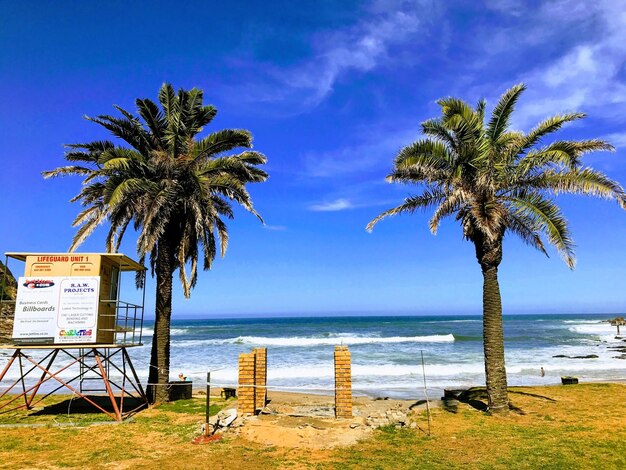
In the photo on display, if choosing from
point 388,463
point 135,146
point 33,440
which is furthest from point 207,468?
point 135,146

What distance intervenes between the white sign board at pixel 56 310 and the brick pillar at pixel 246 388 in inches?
174

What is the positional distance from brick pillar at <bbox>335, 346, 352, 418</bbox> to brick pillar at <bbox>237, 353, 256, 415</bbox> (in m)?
2.34

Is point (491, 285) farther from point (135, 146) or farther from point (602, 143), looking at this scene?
point (135, 146)

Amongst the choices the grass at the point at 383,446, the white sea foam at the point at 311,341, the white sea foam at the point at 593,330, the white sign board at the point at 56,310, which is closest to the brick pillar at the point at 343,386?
the grass at the point at 383,446

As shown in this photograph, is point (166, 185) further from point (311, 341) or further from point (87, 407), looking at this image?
point (311, 341)

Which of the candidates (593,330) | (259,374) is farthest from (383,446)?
(593,330)

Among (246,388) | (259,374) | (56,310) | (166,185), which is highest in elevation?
(166,185)

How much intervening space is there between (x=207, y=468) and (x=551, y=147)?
38.5ft

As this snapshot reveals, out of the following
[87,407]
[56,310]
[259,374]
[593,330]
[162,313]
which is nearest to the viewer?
[56,310]

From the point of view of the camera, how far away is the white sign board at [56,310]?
12.2 m

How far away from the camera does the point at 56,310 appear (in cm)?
1226

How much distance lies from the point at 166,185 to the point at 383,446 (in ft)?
33.5

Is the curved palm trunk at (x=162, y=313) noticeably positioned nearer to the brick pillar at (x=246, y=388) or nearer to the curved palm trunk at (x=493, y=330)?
the brick pillar at (x=246, y=388)

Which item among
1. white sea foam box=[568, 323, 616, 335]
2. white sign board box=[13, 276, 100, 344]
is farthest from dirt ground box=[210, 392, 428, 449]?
white sea foam box=[568, 323, 616, 335]
